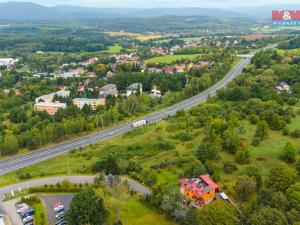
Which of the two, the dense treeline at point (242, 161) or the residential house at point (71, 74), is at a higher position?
the residential house at point (71, 74)

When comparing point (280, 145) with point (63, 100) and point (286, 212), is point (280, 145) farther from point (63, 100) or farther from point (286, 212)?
point (63, 100)

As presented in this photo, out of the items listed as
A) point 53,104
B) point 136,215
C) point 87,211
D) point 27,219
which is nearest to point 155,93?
point 53,104

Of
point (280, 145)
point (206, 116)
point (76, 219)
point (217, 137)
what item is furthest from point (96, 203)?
point (206, 116)

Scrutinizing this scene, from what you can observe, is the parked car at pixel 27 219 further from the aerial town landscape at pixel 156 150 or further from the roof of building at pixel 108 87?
the roof of building at pixel 108 87

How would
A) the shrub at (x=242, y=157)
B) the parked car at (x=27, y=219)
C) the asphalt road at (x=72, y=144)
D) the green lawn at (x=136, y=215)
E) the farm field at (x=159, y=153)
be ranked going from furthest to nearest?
the asphalt road at (x=72, y=144)
the shrub at (x=242, y=157)
the farm field at (x=159, y=153)
the green lawn at (x=136, y=215)
the parked car at (x=27, y=219)

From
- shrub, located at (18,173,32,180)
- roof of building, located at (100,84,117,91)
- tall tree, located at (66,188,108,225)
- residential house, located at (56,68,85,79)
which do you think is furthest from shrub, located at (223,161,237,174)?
residential house, located at (56,68,85,79)

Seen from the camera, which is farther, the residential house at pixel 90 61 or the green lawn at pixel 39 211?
the residential house at pixel 90 61

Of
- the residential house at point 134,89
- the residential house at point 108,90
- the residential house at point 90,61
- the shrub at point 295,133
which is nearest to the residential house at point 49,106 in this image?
the residential house at point 108,90
